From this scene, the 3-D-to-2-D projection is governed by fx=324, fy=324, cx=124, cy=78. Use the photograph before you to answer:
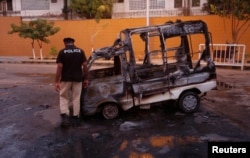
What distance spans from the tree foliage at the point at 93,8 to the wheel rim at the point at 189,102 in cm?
1474

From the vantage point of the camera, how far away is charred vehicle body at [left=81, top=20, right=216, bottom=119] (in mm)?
7145

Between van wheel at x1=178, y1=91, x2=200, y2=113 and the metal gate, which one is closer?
van wheel at x1=178, y1=91, x2=200, y2=113

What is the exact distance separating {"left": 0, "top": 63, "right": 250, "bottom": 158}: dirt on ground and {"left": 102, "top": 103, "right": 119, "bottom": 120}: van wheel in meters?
0.14

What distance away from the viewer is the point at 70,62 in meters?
6.71

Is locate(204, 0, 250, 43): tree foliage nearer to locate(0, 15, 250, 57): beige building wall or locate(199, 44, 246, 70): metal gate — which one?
locate(0, 15, 250, 57): beige building wall

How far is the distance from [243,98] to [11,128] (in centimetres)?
614

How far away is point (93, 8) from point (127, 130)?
56.2 feet

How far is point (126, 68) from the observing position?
7168 mm

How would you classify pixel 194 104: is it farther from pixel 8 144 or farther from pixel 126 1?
pixel 126 1

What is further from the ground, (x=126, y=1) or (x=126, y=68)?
(x=126, y=1)

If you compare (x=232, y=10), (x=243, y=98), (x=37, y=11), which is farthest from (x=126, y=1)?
(x=243, y=98)

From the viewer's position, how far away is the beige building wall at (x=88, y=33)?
19.1 meters

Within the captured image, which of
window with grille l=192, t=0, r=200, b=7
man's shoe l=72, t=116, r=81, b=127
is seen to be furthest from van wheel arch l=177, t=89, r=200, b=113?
window with grille l=192, t=0, r=200, b=7

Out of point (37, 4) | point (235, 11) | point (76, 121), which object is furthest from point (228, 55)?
point (37, 4)
